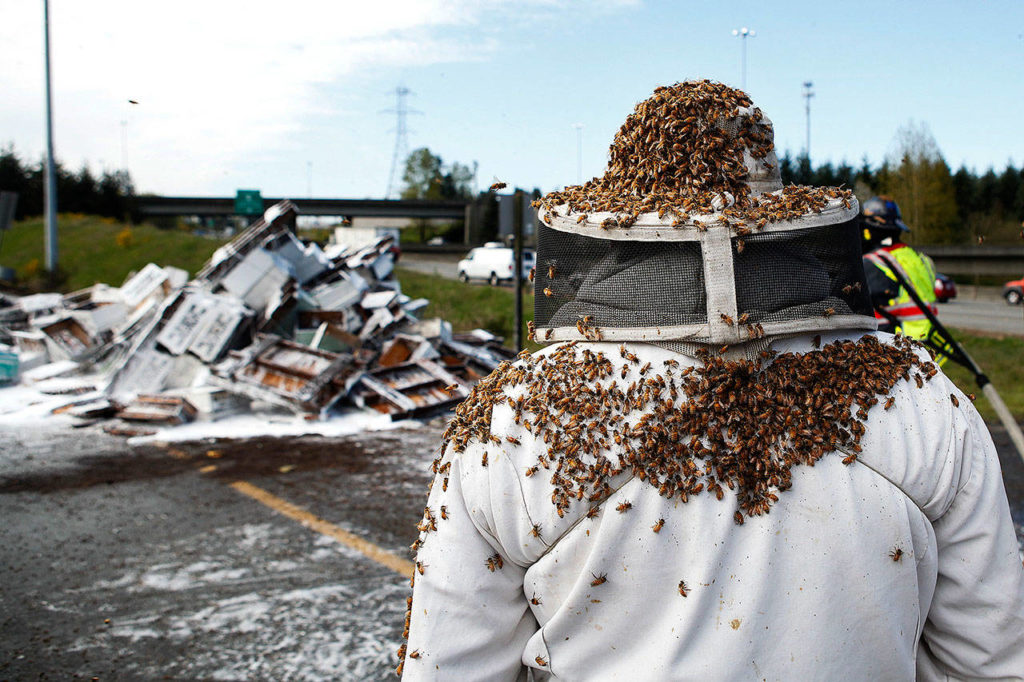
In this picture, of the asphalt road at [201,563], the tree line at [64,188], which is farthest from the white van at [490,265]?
the asphalt road at [201,563]

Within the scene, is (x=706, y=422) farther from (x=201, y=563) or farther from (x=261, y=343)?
(x=261, y=343)

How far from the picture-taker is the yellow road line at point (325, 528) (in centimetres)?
525

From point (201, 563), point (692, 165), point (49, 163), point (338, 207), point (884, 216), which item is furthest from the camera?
point (338, 207)

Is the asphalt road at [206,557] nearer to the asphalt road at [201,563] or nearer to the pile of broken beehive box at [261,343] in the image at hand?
Answer: the asphalt road at [201,563]

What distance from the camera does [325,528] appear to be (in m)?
5.89

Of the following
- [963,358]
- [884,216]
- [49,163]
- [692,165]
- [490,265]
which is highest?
[49,163]

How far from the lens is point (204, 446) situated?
8.45 meters

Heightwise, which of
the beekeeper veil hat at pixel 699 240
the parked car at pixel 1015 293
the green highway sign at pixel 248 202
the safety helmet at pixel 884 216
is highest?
the green highway sign at pixel 248 202

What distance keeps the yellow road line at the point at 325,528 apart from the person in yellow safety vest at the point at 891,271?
3908 mm

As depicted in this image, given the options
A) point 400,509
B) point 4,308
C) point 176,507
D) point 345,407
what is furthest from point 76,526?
point 4,308

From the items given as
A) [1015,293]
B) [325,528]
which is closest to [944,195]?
[1015,293]

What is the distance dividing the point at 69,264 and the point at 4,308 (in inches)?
609

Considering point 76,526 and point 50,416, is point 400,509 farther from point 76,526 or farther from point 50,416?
point 50,416

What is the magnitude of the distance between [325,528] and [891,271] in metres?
4.61
